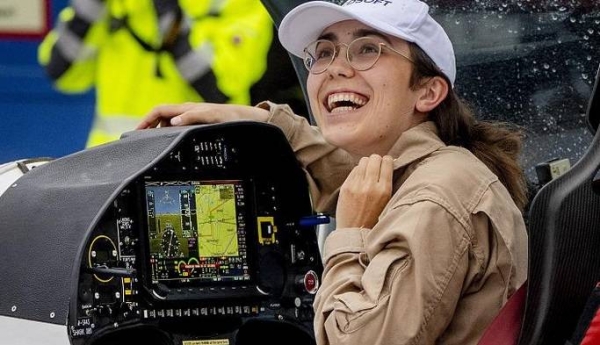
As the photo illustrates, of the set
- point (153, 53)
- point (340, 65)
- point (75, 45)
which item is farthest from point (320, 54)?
point (75, 45)

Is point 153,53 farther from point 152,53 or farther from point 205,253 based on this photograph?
point 205,253

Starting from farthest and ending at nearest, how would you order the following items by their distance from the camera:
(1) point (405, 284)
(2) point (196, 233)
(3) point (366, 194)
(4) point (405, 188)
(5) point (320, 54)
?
(2) point (196, 233)
(5) point (320, 54)
(3) point (366, 194)
(4) point (405, 188)
(1) point (405, 284)

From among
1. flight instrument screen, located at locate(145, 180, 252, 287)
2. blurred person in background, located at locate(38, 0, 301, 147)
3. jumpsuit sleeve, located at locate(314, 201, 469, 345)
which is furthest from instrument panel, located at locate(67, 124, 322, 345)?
blurred person in background, located at locate(38, 0, 301, 147)

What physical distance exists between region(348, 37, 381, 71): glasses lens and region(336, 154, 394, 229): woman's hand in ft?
0.88

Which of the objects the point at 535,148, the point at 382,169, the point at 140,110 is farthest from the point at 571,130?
the point at 140,110

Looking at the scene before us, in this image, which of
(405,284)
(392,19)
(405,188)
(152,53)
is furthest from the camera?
(152,53)

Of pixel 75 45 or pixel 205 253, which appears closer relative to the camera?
pixel 205 253

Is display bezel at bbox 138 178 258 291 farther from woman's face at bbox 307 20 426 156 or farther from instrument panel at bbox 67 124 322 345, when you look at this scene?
woman's face at bbox 307 20 426 156

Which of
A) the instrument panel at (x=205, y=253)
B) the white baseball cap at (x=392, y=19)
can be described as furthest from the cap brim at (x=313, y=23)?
the instrument panel at (x=205, y=253)

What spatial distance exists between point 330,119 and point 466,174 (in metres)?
0.51

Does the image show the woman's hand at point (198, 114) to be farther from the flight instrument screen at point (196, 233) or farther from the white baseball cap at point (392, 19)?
the white baseball cap at point (392, 19)

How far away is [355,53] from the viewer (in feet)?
10.8

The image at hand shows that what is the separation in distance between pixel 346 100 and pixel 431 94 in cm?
22

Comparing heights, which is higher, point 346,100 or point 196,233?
point 346,100
